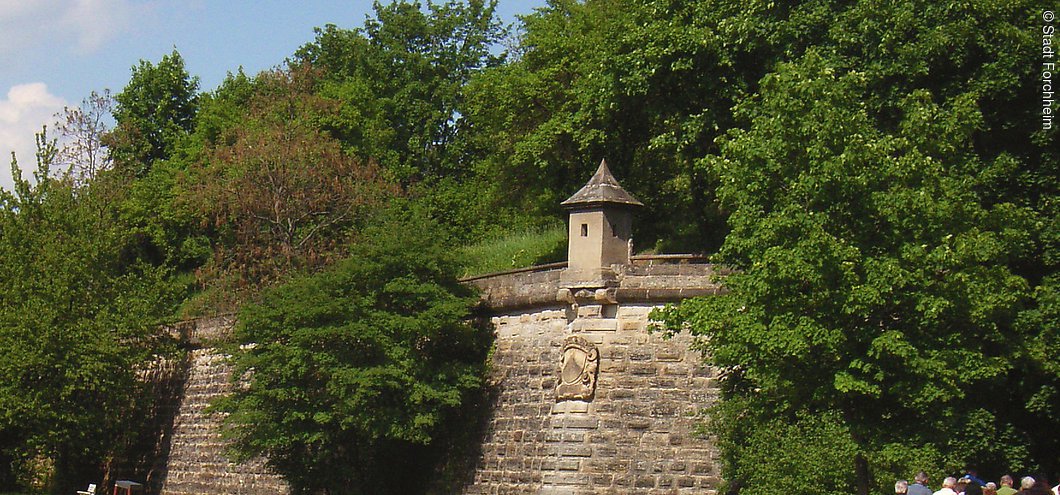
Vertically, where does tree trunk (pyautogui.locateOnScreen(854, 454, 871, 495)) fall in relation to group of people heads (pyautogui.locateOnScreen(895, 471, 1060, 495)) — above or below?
above

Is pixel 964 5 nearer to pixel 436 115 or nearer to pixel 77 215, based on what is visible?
pixel 77 215

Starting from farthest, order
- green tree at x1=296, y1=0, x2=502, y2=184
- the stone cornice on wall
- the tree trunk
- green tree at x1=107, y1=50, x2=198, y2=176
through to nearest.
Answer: green tree at x1=107, y1=50, x2=198, y2=176 → green tree at x1=296, y1=0, x2=502, y2=184 → the stone cornice on wall → the tree trunk

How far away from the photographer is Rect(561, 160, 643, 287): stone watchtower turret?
22.8 m

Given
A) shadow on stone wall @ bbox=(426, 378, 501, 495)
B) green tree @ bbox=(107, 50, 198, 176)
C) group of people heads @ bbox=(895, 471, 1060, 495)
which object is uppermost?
green tree @ bbox=(107, 50, 198, 176)

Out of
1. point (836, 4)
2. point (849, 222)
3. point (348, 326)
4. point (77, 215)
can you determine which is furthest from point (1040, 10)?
point (77, 215)

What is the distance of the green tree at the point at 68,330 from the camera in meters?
31.2

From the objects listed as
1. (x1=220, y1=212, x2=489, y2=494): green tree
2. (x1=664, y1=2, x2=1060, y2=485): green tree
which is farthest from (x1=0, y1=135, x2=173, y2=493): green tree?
(x1=664, y1=2, x2=1060, y2=485): green tree

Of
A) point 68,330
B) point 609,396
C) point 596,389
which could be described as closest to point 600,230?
point 596,389

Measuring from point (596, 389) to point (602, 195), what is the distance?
321 cm

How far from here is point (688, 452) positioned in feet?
71.2

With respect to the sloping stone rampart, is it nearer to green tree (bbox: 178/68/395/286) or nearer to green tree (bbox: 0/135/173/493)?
green tree (bbox: 0/135/173/493)

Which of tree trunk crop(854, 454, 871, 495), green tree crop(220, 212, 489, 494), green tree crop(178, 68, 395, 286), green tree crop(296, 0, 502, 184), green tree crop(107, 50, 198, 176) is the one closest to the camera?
tree trunk crop(854, 454, 871, 495)

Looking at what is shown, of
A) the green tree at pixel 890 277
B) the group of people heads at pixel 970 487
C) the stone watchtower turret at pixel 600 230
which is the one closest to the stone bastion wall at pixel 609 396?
the stone watchtower turret at pixel 600 230

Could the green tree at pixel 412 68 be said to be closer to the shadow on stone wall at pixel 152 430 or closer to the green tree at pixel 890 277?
the shadow on stone wall at pixel 152 430
